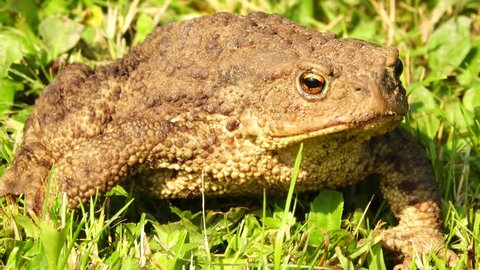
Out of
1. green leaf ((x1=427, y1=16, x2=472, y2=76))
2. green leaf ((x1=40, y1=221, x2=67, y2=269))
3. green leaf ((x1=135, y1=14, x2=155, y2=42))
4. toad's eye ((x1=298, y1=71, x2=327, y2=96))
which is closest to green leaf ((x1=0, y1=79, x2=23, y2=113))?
green leaf ((x1=135, y1=14, x2=155, y2=42))

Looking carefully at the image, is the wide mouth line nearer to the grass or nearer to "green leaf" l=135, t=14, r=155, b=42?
the grass

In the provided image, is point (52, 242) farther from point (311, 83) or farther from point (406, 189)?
point (406, 189)

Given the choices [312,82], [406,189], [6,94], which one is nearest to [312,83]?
[312,82]

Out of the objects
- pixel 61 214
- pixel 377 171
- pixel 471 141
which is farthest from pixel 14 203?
pixel 471 141

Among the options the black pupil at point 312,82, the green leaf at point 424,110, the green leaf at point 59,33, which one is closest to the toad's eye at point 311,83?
the black pupil at point 312,82

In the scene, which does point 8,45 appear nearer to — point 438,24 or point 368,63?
point 368,63
